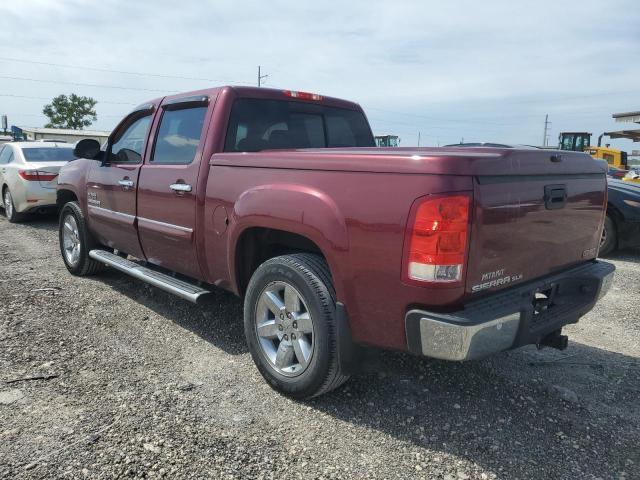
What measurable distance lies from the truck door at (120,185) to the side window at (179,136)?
0.24 meters

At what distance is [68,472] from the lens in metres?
2.32

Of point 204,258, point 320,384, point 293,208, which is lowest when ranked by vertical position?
point 320,384

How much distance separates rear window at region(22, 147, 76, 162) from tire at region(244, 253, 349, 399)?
310 inches

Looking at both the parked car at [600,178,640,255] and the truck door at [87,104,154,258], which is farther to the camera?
the parked car at [600,178,640,255]

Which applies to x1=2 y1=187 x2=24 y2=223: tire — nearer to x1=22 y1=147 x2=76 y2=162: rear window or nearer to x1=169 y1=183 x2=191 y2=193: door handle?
x1=22 y1=147 x2=76 y2=162: rear window

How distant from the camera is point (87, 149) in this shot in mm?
4895

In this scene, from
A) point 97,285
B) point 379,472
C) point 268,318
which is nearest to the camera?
point 379,472

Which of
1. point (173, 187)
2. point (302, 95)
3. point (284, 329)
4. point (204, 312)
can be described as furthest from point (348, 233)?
point (204, 312)

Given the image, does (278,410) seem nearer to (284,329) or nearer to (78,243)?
(284,329)

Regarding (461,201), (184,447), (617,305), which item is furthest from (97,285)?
(617,305)

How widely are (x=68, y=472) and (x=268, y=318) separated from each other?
1312mm

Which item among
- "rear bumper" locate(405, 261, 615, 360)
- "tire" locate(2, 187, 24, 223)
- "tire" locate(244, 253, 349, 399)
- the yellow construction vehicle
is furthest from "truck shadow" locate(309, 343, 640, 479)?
the yellow construction vehicle

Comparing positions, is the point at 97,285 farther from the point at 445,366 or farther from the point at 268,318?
the point at 445,366

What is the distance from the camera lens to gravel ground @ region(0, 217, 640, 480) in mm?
2430
